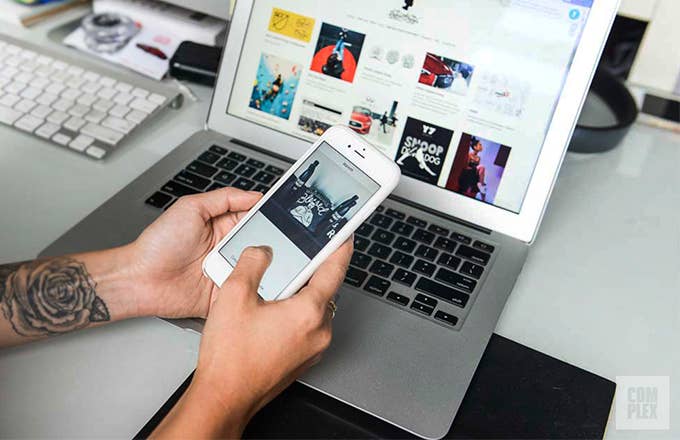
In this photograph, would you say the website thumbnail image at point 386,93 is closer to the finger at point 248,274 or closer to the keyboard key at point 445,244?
the keyboard key at point 445,244

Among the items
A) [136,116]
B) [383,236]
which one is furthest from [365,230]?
[136,116]

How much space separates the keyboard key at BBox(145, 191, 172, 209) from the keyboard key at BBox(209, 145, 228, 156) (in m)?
0.10

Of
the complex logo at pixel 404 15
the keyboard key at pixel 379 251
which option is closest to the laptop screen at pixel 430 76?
the complex logo at pixel 404 15

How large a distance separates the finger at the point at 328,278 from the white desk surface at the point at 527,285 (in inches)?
5.8

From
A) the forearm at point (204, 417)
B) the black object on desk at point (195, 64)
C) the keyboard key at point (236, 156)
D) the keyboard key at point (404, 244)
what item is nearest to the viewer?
the forearm at point (204, 417)

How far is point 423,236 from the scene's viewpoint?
0.71 m

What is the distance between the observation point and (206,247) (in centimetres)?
65

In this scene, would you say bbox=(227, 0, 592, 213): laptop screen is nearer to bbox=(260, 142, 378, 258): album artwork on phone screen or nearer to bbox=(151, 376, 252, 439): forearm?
bbox=(260, 142, 378, 258): album artwork on phone screen

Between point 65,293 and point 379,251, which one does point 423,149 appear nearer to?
point 379,251

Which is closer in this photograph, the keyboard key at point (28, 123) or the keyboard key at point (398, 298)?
the keyboard key at point (398, 298)

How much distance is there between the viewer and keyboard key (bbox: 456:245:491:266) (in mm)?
691

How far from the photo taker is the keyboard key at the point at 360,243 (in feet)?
2.27

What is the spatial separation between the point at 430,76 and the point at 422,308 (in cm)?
26

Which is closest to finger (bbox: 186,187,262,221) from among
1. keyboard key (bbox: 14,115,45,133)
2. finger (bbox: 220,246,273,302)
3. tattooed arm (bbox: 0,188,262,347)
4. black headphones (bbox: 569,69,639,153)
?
tattooed arm (bbox: 0,188,262,347)
